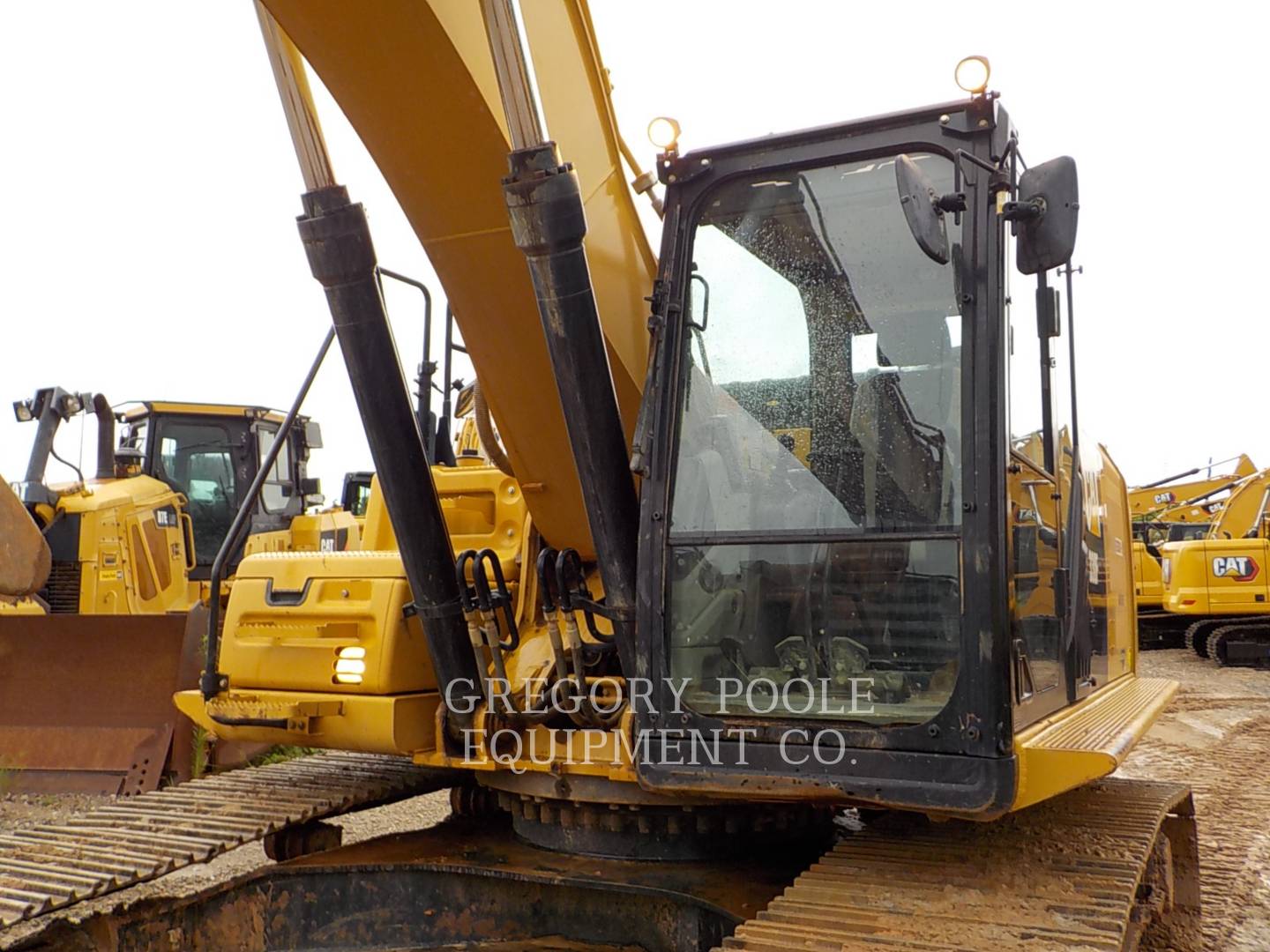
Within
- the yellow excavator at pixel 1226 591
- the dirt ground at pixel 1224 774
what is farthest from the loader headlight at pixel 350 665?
the yellow excavator at pixel 1226 591

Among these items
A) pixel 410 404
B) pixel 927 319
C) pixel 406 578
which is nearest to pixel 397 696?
pixel 406 578

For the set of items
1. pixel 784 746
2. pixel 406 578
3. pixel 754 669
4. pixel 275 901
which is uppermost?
pixel 406 578

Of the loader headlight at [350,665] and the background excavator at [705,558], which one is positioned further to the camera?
the loader headlight at [350,665]

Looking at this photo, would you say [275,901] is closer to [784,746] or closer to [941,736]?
[784,746]

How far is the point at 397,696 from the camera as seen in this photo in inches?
132

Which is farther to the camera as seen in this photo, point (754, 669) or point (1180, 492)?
point (1180, 492)

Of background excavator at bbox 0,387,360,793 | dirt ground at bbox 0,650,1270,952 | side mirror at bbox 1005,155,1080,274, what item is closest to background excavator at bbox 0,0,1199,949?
side mirror at bbox 1005,155,1080,274

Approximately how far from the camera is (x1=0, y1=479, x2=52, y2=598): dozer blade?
6391 millimetres

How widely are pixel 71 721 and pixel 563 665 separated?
4.28 metres

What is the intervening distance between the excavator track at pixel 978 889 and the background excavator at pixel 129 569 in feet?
14.3

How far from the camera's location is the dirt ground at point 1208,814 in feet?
14.5

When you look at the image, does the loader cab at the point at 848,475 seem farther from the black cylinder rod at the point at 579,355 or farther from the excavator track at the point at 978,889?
the excavator track at the point at 978,889

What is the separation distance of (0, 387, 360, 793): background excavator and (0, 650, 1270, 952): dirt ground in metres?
0.35

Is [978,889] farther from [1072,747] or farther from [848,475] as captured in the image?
[848,475]
